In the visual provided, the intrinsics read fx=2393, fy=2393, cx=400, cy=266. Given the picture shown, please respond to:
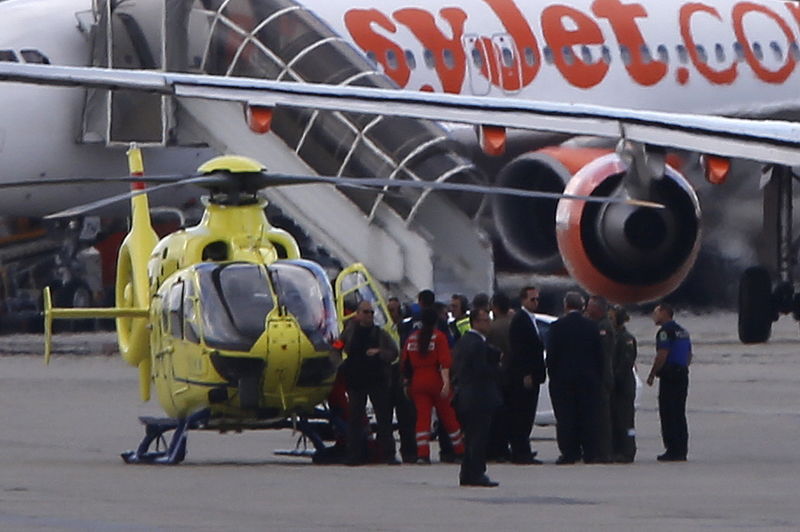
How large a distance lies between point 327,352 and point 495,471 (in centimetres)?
136

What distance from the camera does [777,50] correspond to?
32.5 metres

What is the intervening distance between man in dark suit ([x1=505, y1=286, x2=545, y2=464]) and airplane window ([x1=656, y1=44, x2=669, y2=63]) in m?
15.5

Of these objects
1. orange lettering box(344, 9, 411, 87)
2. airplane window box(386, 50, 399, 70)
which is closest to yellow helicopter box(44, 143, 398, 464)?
orange lettering box(344, 9, 411, 87)

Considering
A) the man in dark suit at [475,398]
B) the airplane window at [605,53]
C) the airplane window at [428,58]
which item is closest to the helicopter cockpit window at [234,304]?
the man in dark suit at [475,398]

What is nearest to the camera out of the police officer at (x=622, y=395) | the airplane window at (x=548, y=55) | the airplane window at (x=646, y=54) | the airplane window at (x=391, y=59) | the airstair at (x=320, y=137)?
the police officer at (x=622, y=395)

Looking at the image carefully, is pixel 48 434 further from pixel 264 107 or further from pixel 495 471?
pixel 495 471

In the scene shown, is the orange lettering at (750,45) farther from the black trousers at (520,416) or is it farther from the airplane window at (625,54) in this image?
the black trousers at (520,416)

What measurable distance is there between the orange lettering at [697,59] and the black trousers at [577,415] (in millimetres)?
16092

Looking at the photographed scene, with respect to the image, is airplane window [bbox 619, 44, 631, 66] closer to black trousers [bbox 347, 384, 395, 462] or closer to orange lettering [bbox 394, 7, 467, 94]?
orange lettering [bbox 394, 7, 467, 94]

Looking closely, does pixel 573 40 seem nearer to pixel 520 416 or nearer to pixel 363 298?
pixel 363 298

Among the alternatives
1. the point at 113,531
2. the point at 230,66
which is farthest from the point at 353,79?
the point at 113,531

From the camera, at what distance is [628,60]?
30.8 m

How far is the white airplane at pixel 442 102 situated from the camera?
1688 centimetres

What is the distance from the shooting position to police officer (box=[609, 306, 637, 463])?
1616 centimetres
